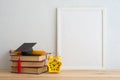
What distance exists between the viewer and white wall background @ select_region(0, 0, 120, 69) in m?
1.84

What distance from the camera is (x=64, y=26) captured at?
1.84 meters

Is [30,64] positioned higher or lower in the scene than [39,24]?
lower

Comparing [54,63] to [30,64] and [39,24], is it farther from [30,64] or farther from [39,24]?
[39,24]

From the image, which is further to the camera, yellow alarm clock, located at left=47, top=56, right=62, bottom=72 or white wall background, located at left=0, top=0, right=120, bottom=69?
white wall background, located at left=0, top=0, right=120, bottom=69

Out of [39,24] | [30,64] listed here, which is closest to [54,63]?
[30,64]

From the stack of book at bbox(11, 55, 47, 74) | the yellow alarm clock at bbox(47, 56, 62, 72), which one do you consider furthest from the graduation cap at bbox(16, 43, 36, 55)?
the yellow alarm clock at bbox(47, 56, 62, 72)

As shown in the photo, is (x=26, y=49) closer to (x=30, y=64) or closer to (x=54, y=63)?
(x=30, y=64)

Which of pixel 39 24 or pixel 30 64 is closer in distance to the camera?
pixel 30 64

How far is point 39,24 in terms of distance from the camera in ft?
6.07

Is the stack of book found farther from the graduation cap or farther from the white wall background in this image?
the white wall background

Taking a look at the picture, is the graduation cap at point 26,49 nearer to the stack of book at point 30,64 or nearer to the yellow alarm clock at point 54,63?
the stack of book at point 30,64

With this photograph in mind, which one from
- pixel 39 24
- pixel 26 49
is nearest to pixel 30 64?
pixel 26 49

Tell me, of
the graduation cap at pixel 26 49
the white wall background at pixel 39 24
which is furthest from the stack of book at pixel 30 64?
the white wall background at pixel 39 24

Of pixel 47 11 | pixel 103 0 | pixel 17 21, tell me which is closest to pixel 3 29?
pixel 17 21
